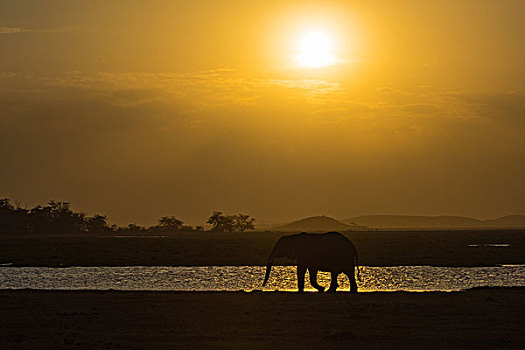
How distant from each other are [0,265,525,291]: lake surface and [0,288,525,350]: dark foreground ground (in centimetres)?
812

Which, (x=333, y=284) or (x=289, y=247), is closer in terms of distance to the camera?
(x=333, y=284)

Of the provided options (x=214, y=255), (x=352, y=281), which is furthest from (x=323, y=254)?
(x=214, y=255)

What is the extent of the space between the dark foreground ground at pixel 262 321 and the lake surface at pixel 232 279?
8.12m

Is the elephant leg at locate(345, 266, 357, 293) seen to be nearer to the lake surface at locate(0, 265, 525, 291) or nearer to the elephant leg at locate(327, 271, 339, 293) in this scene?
the elephant leg at locate(327, 271, 339, 293)

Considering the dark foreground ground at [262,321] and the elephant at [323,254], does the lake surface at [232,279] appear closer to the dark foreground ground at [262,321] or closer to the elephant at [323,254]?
the elephant at [323,254]

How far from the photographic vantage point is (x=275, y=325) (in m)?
18.7

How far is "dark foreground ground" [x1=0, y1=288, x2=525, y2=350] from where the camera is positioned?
1608 centimetres

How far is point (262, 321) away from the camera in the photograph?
19.5 meters

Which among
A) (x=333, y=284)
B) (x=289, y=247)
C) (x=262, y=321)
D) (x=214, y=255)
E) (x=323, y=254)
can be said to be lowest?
(x=262, y=321)

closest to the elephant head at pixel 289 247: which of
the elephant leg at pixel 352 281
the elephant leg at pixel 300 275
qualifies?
the elephant leg at pixel 300 275

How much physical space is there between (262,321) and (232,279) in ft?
71.3

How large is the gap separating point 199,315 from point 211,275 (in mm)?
23787

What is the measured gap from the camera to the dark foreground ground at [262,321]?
16.1 metres

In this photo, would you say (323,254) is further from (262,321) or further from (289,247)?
(262,321)
